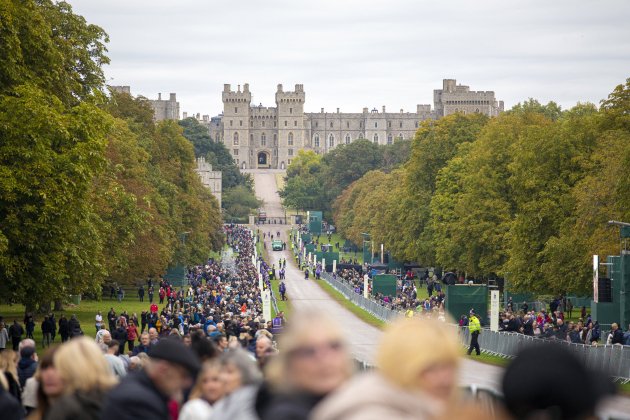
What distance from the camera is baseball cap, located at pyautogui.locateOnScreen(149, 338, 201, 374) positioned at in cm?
716

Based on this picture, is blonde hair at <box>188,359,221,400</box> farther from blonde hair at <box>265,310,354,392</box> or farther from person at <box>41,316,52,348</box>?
person at <box>41,316,52,348</box>

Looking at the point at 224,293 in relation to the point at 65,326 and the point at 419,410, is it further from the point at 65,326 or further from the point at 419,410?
the point at 419,410

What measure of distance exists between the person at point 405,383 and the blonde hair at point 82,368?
2.89 meters

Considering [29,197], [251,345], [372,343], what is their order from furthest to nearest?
[372,343]
[29,197]
[251,345]

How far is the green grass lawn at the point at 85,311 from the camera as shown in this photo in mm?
41534

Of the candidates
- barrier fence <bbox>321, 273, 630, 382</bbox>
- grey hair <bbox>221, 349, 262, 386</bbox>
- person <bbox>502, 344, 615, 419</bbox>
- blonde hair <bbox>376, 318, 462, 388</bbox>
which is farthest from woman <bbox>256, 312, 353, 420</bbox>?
barrier fence <bbox>321, 273, 630, 382</bbox>

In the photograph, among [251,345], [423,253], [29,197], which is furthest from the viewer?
[423,253]

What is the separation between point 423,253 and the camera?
254 ft

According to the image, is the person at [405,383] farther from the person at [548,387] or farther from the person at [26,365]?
the person at [26,365]

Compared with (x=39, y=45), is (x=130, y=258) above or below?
below

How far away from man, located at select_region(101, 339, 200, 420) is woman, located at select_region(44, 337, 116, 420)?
41 centimetres

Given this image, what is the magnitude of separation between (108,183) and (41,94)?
15.2 metres

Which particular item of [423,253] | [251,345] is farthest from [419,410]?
[423,253]

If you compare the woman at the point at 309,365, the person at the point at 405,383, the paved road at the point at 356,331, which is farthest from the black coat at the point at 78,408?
the person at the point at 405,383
